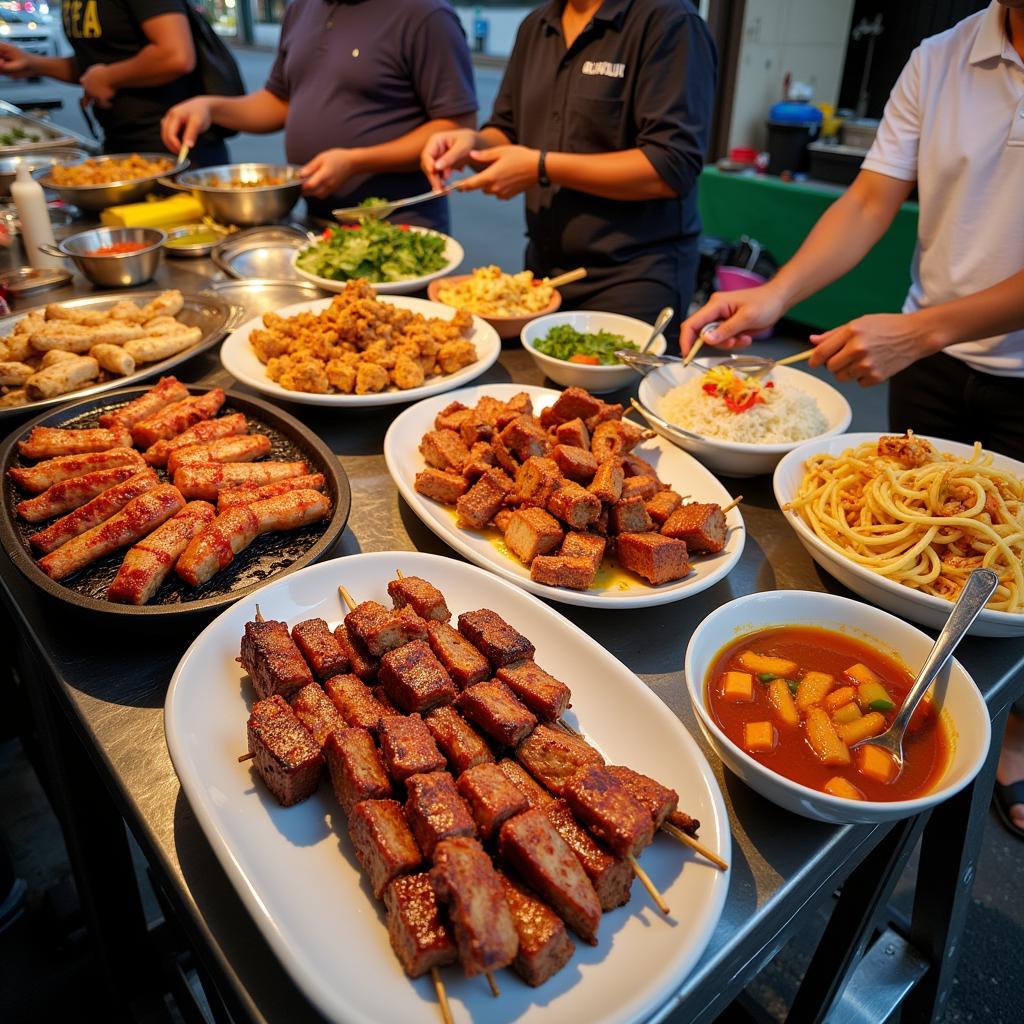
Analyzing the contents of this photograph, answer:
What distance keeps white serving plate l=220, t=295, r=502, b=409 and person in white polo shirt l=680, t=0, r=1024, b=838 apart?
0.84 metres

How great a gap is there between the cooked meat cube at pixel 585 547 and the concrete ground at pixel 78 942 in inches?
83.0

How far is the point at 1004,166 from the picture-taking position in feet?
9.66

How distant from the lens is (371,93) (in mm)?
4793

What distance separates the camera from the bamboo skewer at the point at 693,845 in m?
1.28

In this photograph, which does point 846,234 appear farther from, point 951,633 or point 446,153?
point 951,633

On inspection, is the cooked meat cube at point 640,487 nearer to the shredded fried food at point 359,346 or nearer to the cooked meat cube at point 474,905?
the shredded fried food at point 359,346

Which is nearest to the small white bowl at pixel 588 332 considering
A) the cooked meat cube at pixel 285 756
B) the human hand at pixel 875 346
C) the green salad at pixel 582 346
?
the green salad at pixel 582 346

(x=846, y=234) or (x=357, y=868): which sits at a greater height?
(x=846, y=234)

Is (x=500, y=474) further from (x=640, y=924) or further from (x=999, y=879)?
(x=999, y=879)

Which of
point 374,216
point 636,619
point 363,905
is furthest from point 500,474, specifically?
point 374,216

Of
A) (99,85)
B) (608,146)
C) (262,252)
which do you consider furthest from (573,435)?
(99,85)

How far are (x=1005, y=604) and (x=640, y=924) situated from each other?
4.07ft

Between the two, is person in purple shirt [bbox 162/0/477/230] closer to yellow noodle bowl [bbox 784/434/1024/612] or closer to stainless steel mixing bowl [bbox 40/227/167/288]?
stainless steel mixing bowl [bbox 40/227/167/288]

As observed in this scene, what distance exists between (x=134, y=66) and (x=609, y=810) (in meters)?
6.57
